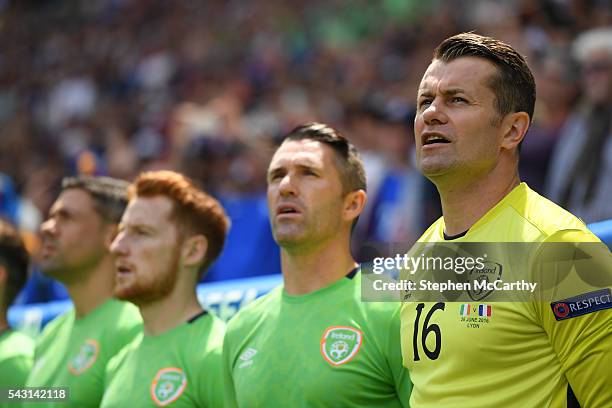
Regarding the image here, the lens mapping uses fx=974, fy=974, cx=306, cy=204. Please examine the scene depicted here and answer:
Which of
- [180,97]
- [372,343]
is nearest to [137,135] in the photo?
[180,97]

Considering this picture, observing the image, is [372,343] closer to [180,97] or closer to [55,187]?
[55,187]

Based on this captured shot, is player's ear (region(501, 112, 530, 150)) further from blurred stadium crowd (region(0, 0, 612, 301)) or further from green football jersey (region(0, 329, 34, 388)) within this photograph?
green football jersey (region(0, 329, 34, 388))

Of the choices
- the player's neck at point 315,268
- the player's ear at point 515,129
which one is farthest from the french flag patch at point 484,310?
the player's neck at point 315,268

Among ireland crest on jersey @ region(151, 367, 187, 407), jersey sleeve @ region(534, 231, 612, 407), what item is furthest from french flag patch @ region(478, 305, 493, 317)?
ireland crest on jersey @ region(151, 367, 187, 407)

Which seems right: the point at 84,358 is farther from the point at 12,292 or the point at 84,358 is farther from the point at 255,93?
the point at 255,93

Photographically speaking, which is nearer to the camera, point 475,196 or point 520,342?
point 520,342

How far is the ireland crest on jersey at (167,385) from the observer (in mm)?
4648

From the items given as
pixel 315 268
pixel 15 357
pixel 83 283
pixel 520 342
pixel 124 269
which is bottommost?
pixel 520 342

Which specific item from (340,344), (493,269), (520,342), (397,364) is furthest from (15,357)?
(520,342)

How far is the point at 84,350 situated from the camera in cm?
557

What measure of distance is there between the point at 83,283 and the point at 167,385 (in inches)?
60.2

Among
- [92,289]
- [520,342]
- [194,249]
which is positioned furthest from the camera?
[92,289]

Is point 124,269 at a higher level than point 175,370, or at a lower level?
higher

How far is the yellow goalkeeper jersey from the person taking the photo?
2996mm
